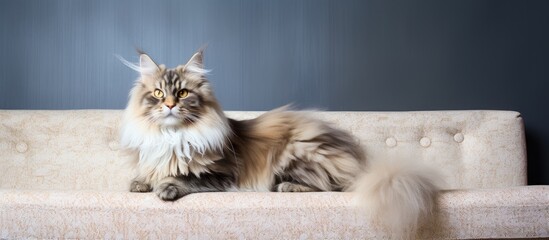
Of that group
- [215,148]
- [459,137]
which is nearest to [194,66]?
[215,148]

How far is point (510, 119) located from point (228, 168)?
127 cm

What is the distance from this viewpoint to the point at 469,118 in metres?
2.14

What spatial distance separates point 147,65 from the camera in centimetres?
167

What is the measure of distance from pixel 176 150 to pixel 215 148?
4.9 inches

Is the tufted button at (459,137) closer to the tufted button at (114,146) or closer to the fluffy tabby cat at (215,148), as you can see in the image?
the fluffy tabby cat at (215,148)

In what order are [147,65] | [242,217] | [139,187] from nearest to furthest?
[242,217] < [139,187] < [147,65]

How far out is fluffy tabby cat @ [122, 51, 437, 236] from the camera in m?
1.55

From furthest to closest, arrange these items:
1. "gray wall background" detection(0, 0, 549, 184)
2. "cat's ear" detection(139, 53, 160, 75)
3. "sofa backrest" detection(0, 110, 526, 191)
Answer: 1. "gray wall background" detection(0, 0, 549, 184)
2. "sofa backrest" detection(0, 110, 526, 191)
3. "cat's ear" detection(139, 53, 160, 75)

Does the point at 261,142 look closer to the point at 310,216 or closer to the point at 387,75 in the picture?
the point at 310,216

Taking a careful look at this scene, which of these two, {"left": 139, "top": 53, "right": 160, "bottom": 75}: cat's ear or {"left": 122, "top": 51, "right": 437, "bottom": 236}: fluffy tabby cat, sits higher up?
{"left": 139, "top": 53, "right": 160, "bottom": 75}: cat's ear

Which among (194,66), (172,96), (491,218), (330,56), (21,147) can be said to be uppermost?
(330,56)

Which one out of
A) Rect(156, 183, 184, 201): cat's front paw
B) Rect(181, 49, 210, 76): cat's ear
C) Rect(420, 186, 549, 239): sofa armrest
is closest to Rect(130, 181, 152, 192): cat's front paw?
Rect(156, 183, 184, 201): cat's front paw

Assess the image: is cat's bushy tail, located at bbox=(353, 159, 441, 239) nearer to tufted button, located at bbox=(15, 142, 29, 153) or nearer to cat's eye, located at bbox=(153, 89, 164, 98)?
cat's eye, located at bbox=(153, 89, 164, 98)

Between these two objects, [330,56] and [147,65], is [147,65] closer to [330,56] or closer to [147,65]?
[147,65]
